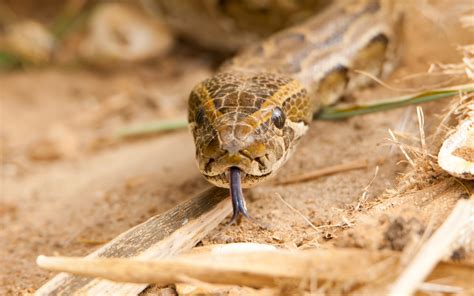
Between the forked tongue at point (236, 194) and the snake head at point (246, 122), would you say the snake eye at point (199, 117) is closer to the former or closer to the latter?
the snake head at point (246, 122)

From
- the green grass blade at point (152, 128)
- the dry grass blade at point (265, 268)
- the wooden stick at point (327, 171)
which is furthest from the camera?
the green grass blade at point (152, 128)

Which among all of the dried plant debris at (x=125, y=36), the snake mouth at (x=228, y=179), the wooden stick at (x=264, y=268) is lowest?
the wooden stick at (x=264, y=268)

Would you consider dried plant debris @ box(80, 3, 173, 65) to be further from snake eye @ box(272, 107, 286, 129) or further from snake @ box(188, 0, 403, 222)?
snake eye @ box(272, 107, 286, 129)

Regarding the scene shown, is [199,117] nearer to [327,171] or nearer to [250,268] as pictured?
[327,171]

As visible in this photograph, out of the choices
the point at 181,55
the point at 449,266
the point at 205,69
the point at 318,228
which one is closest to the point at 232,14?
the point at 205,69

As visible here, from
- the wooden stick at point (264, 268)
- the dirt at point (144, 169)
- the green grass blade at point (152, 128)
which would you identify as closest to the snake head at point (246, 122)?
the dirt at point (144, 169)
